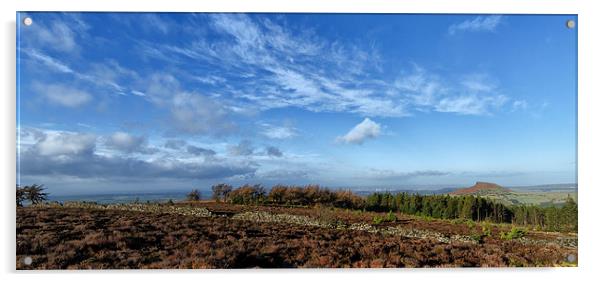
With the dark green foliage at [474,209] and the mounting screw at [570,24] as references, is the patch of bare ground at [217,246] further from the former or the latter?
the mounting screw at [570,24]

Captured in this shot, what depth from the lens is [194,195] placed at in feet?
13.8

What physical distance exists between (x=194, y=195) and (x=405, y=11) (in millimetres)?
3279

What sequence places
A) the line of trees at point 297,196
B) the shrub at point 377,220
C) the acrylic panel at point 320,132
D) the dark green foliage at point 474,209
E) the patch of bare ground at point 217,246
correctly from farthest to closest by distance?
1. the shrub at point 377,220
2. the line of trees at point 297,196
3. the dark green foliage at point 474,209
4. the acrylic panel at point 320,132
5. the patch of bare ground at point 217,246

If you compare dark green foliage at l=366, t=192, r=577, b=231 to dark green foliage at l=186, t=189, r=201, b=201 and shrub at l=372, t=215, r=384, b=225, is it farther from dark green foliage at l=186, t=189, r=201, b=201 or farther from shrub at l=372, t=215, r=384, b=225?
dark green foliage at l=186, t=189, r=201, b=201

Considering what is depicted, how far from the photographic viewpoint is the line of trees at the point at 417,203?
4125 mm

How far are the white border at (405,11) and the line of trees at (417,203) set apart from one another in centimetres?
32

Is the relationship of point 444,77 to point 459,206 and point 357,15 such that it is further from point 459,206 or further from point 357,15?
point 459,206

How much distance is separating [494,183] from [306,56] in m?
2.65

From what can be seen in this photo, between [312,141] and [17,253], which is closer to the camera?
[17,253]

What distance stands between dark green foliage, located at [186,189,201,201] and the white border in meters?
0.83

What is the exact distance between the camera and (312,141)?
4.18m

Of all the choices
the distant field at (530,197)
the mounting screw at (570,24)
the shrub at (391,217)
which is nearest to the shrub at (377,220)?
the shrub at (391,217)
